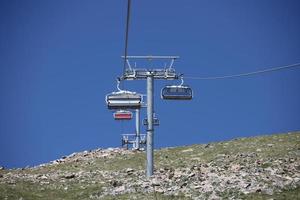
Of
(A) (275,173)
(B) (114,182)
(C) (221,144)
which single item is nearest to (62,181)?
(B) (114,182)

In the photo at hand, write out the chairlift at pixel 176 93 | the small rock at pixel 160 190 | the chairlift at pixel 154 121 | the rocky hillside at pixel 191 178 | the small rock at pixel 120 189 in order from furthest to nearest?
the chairlift at pixel 154 121 < the chairlift at pixel 176 93 < the small rock at pixel 120 189 < the small rock at pixel 160 190 < the rocky hillside at pixel 191 178

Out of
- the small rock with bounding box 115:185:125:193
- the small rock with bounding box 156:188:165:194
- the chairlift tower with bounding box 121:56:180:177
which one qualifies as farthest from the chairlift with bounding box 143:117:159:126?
the small rock with bounding box 156:188:165:194

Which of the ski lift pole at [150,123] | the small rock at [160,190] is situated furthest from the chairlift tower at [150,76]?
the small rock at [160,190]

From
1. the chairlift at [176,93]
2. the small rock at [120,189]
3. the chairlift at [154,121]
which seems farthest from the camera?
the chairlift at [154,121]

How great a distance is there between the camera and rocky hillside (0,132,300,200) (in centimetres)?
2142

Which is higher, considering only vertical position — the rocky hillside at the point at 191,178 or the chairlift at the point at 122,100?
the chairlift at the point at 122,100

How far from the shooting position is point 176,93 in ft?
90.5

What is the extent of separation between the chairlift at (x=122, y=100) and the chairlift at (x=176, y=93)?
2.19m

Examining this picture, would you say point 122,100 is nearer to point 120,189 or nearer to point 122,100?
point 122,100

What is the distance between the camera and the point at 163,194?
2198 centimetres

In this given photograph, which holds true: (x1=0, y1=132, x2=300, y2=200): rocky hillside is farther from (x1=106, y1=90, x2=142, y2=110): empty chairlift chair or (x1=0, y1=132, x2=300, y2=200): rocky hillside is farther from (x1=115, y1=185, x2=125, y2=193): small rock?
(x1=106, y1=90, x2=142, y2=110): empty chairlift chair

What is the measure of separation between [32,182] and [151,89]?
8.86 meters

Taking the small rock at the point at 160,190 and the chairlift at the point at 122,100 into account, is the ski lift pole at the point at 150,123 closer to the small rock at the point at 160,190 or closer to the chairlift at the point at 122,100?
the chairlift at the point at 122,100

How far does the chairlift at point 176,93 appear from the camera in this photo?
27.5 meters
